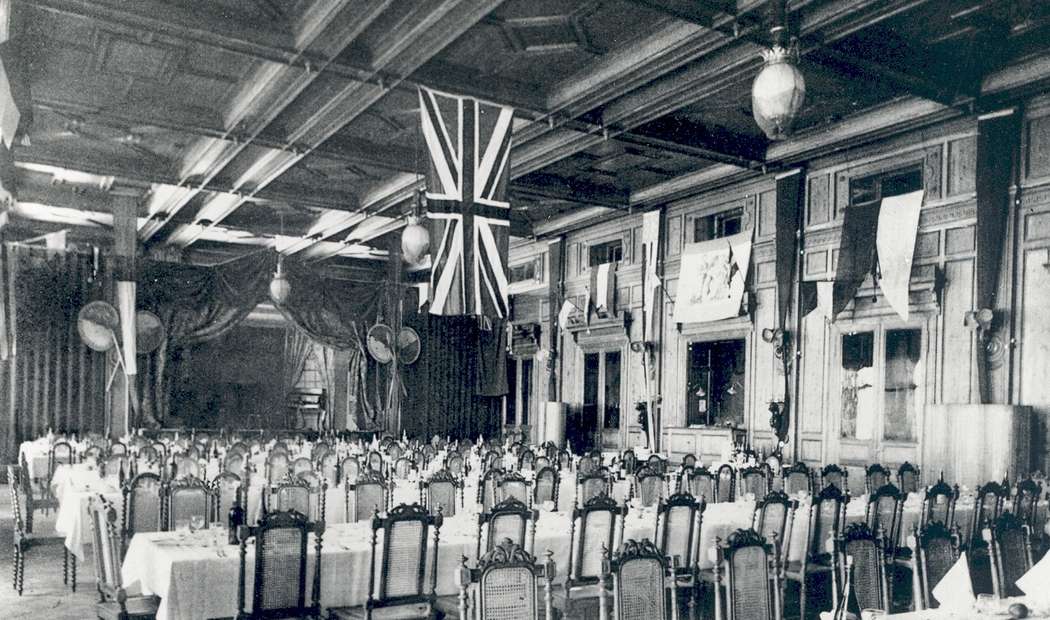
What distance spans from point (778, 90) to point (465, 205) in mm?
3112

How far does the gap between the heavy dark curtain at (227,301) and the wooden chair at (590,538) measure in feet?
34.9

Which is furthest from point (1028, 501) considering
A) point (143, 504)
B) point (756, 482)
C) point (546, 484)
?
point (143, 504)

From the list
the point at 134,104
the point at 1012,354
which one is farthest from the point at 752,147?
the point at 134,104

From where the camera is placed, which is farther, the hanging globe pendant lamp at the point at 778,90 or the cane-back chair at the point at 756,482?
the cane-back chair at the point at 756,482

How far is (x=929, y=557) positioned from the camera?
14.5 ft

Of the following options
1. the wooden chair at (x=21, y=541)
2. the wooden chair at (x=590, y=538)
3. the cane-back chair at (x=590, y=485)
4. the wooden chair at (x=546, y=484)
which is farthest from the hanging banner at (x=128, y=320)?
the wooden chair at (x=590, y=538)

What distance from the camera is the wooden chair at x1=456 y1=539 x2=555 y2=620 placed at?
11.8 ft

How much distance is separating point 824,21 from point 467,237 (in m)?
3.44

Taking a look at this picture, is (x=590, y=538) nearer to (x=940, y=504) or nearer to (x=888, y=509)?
(x=888, y=509)

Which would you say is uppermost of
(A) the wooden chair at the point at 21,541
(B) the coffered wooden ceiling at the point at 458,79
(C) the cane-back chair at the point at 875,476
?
(B) the coffered wooden ceiling at the point at 458,79

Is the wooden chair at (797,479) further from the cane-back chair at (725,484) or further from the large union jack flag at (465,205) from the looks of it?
the large union jack flag at (465,205)

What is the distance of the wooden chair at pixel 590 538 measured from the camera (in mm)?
5570

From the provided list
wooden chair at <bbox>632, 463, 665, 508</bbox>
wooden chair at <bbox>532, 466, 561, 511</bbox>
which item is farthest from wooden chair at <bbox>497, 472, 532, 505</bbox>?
wooden chair at <bbox>632, 463, 665, 508</bbox>

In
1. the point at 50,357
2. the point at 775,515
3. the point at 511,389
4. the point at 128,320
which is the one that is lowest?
the point at 775,515
